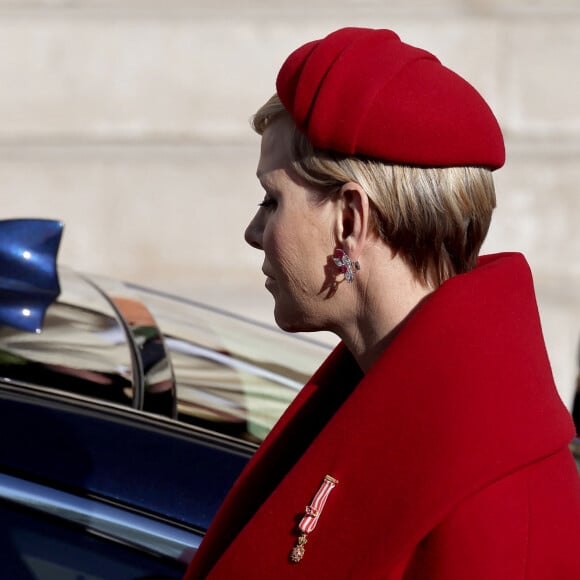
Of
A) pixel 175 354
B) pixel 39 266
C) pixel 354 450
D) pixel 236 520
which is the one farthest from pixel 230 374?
pixel 354 450

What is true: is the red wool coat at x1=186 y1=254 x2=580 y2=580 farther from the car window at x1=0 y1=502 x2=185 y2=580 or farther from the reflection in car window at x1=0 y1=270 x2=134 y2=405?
the reflection in car window at x1=0 y1=270 x2=134 y2=405

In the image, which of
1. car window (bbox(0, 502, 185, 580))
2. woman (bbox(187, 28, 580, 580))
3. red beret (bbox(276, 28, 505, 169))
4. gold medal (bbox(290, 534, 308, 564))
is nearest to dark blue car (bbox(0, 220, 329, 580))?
car window (bbox(0, 502, 185, 580))

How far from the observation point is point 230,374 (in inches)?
96.7

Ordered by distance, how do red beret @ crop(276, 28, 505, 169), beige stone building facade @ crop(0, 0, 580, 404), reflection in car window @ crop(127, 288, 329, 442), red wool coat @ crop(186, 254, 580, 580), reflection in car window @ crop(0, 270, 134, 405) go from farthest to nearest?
1. beige stone building facade @ crop(0, 0, 580, 404)
2. reflection in car window @ crop(127, 288, 329, 442)
3. reflection in car window @ crop(0, 270, 134, 405)
4. red beret @ crop(276, 28, 505, 169)
5. red wool coat @ crop(186, 254, 580, 580)

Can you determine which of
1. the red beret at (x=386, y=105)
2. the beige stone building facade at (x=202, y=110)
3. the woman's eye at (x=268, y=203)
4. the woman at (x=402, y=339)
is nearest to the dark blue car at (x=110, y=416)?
the woman at (x=402, y=339)

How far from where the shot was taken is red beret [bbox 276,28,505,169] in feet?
4.20

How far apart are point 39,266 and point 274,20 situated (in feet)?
13.4

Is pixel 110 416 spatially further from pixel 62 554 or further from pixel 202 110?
pixel 202 110

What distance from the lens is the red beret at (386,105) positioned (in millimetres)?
1281

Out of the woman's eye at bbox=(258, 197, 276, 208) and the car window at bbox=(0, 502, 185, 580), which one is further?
the car window at bbox=(0, 502, 185, 580)

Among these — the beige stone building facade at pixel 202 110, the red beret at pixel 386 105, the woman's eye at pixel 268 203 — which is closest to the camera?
the red beret at pixel 386 105

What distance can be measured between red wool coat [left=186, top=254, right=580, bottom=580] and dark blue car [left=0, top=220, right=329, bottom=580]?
252mm

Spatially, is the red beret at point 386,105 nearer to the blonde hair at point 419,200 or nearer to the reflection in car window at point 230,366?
the blonde hair at point 419,200

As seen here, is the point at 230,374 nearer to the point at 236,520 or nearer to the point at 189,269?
the point at 236,520
